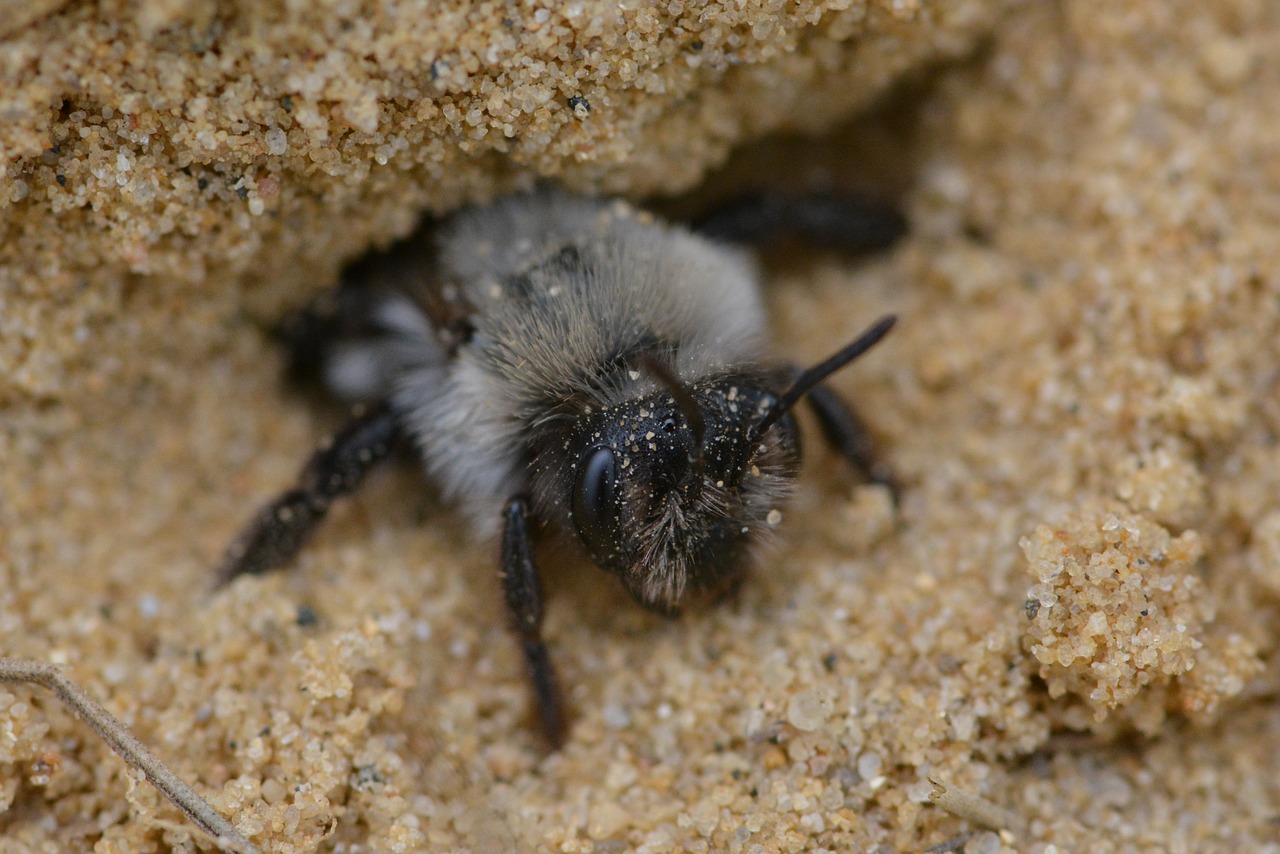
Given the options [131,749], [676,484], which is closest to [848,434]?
[676,484]

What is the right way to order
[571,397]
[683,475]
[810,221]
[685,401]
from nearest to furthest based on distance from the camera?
1. [685,401]
2. [683,475]
3. [571,397]
4. [810,221]

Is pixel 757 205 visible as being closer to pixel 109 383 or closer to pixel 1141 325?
pixel 1141 325

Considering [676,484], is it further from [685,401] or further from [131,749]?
[131,749]

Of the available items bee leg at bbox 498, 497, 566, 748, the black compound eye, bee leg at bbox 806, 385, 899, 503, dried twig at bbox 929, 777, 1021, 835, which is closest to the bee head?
the black compound eye

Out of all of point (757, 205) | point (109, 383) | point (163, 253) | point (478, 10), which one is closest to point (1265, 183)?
point (757, 205)

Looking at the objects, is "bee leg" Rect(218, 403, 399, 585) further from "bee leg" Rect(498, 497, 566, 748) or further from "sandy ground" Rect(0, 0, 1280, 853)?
"bee leg" Rect(498, 497, 566, 748)

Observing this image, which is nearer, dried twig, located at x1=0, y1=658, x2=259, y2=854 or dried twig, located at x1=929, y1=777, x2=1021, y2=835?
dried twig, located at x1=0, y1=658, x2=259, y2=854

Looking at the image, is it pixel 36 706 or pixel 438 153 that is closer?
pixel 36 706
